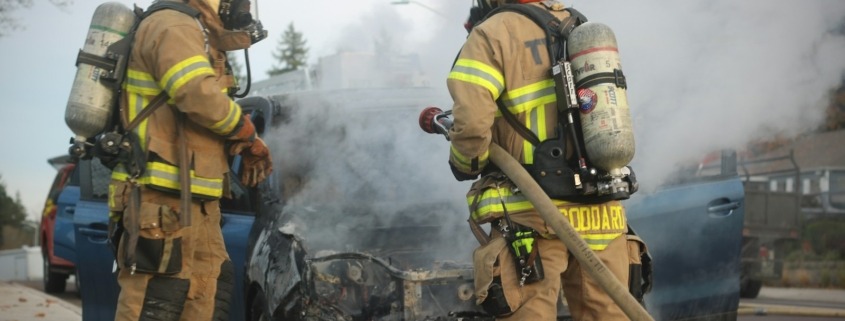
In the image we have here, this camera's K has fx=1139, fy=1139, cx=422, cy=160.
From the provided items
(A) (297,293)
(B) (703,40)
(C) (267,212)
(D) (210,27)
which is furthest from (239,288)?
(B) (703,40)

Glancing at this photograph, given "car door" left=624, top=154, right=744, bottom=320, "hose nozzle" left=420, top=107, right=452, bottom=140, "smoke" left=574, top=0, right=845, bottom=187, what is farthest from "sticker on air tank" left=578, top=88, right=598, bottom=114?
"smoke" left=574, top=0, right=845, bottom=187

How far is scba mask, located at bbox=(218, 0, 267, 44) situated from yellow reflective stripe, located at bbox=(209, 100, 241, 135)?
0.38 meters

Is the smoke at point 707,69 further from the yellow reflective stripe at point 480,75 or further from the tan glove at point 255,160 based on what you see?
the yellow reflective stripe at point 480,75

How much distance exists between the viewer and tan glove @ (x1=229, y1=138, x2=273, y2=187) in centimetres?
482

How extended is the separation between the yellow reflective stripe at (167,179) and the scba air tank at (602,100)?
1609mm

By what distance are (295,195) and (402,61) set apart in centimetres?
247

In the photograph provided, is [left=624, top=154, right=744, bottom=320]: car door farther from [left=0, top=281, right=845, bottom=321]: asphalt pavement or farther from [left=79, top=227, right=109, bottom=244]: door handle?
[left=79, top=227, right=109, bottom=244]: door handle

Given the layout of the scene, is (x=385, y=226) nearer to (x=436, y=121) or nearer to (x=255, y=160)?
(x=255, y=160)

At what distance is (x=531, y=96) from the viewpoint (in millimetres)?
3939

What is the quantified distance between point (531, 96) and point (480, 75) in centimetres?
23

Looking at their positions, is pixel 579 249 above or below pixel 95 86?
below

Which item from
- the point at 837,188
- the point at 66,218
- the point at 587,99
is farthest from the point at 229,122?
the point at 837,188

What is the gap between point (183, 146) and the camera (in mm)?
4504

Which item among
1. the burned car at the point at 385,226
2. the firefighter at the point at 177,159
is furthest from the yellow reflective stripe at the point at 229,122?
the burned car at the point at 385,226
